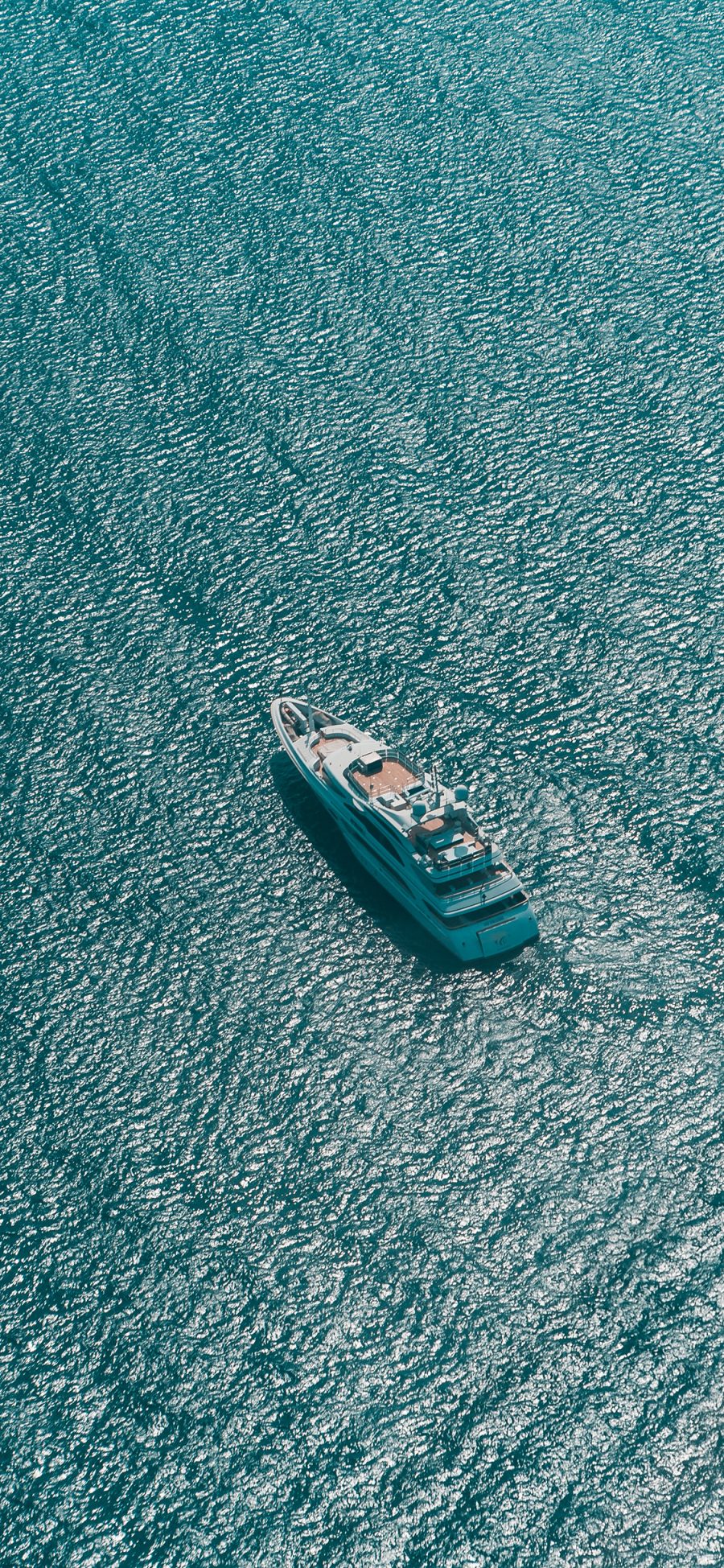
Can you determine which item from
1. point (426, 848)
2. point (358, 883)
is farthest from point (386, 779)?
point (426, 848)

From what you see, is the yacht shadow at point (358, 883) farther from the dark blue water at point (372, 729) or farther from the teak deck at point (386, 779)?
the teak deck at point (386, 779)

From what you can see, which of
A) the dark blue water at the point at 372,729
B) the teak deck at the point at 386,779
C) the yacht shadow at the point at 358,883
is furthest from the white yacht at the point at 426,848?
the dark blue water at the point at 372,729

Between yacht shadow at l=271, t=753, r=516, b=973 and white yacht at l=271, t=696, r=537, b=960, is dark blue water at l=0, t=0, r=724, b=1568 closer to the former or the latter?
yacht shadow at l=271, t=753, r=516, b=973

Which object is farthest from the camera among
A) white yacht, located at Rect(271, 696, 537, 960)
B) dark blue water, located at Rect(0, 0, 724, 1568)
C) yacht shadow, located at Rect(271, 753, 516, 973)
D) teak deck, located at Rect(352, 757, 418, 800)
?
teak deck, located at Rect(352, 757, 418, 800)

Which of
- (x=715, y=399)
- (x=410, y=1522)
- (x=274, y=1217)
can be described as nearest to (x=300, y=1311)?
(x=274, y=1217)

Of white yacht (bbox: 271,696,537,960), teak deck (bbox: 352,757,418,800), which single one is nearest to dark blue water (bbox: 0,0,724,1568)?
white yacht (bbox: 271,696,537,960)

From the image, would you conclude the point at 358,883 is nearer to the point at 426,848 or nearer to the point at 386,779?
the point at 386,779

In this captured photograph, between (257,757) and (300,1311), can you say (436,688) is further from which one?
(300,1311)
